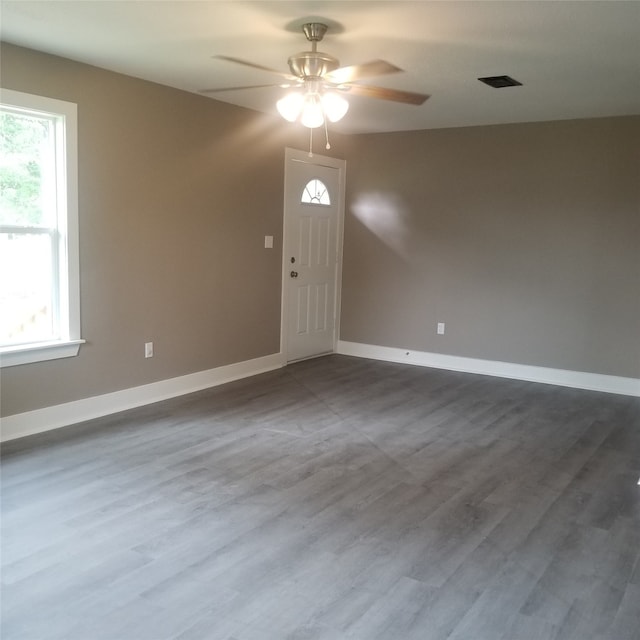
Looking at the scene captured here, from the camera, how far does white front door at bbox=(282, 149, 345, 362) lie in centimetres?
610

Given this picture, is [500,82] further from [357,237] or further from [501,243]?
[357,237]

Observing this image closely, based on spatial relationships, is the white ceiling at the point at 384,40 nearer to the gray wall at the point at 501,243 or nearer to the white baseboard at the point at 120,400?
the gray wall at the point at 501,243

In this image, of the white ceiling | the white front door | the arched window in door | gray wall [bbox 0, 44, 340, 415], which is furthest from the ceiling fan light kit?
the arched window in door

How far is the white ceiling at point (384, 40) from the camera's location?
2.90 metres

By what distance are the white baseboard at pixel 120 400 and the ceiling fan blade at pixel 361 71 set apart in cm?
271

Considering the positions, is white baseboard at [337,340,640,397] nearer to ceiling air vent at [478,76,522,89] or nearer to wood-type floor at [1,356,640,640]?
wood-type floor at [1,356,640,640]

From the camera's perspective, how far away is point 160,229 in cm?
467

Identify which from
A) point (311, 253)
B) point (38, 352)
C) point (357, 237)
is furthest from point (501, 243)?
point (38, 352)

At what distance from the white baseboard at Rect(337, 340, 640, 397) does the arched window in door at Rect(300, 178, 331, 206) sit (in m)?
1.62

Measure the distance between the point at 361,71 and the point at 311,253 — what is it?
3.38 metres

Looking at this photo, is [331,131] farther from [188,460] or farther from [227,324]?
[188,460]

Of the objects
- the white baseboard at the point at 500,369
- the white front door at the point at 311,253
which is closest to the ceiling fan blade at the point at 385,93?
the white front door at the point at 311,253

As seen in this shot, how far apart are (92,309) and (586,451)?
3.48 metres

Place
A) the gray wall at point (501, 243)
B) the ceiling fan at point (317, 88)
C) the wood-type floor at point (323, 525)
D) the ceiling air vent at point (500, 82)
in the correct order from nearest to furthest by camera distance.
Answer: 1. the wood-type floor at point (323, 525)
2. the ceiling fan at point (317, 88)
3. the ceiling air vent at point (500, 82)
4. the gray wall at point (501, 243)
